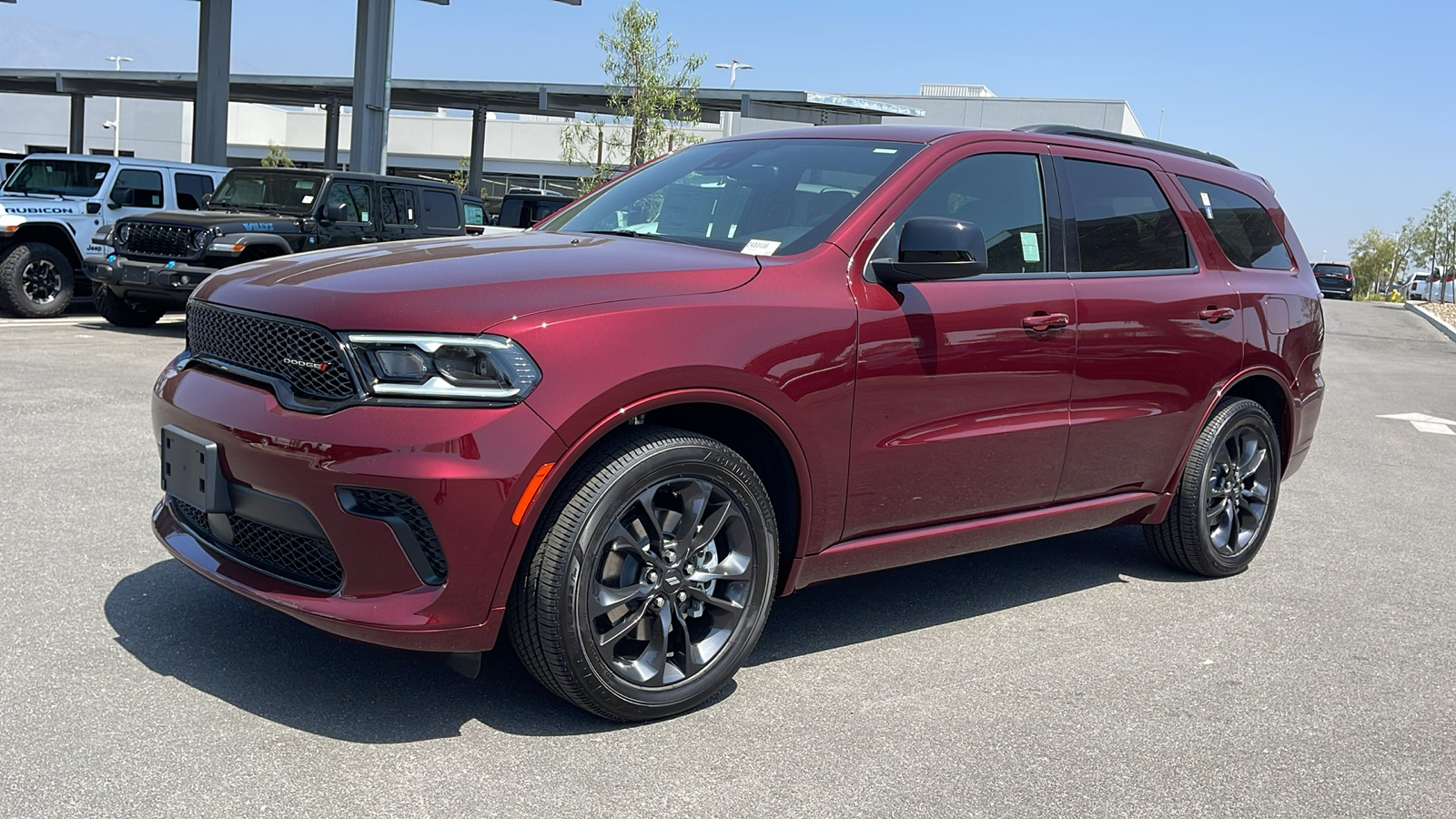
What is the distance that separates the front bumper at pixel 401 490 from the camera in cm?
305

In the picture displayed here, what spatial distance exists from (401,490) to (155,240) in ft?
35.2

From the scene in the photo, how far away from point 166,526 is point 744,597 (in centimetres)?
176

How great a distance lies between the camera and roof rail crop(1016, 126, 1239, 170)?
4.99 meters

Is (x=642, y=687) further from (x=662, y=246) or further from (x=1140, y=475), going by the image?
(x=1140, y=475)

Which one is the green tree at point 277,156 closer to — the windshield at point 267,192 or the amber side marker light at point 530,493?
the windshield at point 267,192

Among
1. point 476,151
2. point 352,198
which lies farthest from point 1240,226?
point 476,151

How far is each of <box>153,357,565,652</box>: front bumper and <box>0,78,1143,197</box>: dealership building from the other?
166 ft

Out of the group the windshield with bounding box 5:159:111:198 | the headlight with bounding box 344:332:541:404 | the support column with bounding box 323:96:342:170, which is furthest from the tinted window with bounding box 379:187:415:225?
the support column with bounding box 323:96:342:170

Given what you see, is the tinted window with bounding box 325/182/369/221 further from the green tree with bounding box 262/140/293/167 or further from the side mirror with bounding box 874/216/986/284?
the green tree with bounding box 262/140/293/167

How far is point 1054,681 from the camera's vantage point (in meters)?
4.10

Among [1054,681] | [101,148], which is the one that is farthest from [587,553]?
[101,148]

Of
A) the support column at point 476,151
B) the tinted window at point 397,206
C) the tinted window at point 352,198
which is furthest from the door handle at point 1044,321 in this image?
the support column at point 476,151

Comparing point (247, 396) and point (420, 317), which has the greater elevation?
point (420, 317)

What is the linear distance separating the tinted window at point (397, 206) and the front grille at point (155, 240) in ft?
7.28
